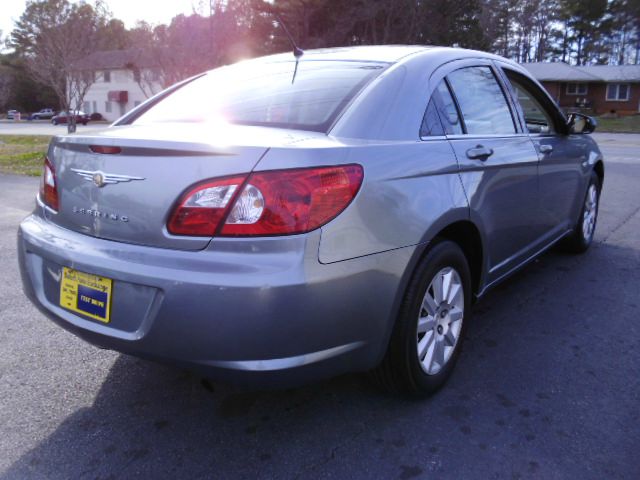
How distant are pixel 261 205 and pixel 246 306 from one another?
1.14 feet

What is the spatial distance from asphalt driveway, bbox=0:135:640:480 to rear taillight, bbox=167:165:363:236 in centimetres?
92

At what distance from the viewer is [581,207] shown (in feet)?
15.6

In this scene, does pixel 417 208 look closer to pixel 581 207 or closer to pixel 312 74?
pixel 312 74

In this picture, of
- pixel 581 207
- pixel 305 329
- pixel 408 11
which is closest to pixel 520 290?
pixel 581 207

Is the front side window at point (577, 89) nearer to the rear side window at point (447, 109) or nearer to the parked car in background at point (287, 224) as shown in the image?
the parked car in background at point (287, 224)

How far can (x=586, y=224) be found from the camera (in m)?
5.02

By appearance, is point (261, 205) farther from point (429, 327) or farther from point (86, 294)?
point (429, 327)

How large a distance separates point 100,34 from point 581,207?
1800cm

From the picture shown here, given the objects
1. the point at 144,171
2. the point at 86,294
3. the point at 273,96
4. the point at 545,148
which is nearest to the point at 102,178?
the point at 144,171

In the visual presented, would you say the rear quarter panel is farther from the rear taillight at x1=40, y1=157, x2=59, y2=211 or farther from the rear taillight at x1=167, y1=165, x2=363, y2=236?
the rear taillight at x1=40, y1=157, x2=59, y2=211

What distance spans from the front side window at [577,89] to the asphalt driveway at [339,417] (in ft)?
166

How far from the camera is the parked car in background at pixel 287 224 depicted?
1.95 m

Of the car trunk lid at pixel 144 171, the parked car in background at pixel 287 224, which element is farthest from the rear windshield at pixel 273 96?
the car trunk lid at pixel 144 171

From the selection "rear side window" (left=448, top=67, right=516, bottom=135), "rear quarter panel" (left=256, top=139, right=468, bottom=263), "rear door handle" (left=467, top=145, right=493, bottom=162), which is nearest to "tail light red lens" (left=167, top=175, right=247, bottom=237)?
"rear quarter panel" (left=256, top=139, right=468, bottom=263)
